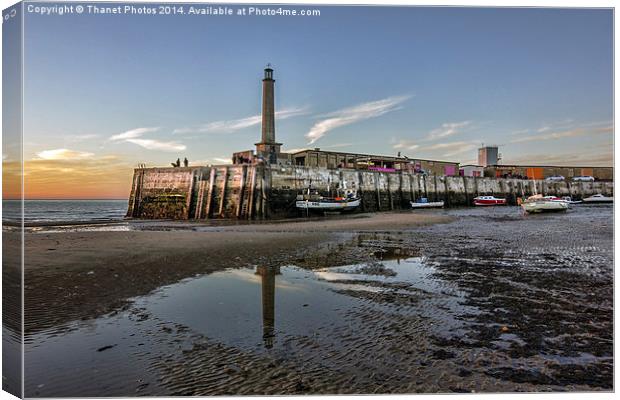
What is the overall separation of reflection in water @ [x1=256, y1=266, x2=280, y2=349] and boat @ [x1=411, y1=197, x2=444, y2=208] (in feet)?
112

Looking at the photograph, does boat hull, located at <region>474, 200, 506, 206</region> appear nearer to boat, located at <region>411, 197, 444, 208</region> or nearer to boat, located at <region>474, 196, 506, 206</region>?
boat, located at <region>474, 196, 506, 206</region>

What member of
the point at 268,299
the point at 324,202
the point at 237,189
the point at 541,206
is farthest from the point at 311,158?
the point at 268,299

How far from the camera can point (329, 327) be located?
5.12 meters

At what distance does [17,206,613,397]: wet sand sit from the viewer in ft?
12.2

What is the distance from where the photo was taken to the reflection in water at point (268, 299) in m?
4.84

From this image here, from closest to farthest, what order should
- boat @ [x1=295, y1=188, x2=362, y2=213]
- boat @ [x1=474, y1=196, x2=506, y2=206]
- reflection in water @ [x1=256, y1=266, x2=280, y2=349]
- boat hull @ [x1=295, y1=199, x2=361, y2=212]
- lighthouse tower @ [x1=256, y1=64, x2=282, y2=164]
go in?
1. reflection in water @ [x1=256, y1=266, x2=280, y2=349]
2. boat hull @ [x1=295, y1=199, x2=361, y2=212]
3. boat @ [x1=295, y1=188, x2=362, y2=213]
4. lighthouse tower @ [x1=256, y1=64, x2=282, y2=164]
5. boat @ [x1=474, y1=196, x2=506, y2=206]

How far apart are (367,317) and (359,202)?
30297 millimetres

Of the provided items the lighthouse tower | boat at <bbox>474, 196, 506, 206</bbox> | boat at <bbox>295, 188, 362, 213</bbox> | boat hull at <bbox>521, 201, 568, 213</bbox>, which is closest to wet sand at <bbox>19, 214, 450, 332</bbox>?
boat at <bbox>295, 188, 362, 213</bbox>

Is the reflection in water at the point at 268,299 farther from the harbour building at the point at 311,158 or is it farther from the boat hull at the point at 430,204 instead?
the boat hull at the point at 430,204

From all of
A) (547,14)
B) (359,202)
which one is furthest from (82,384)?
(359,202)

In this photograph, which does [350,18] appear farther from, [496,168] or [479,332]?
[496,168]

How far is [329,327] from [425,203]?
38.7 m

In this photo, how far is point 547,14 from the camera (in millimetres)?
4453

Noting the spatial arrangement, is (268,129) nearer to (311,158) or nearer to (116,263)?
(311,158)
